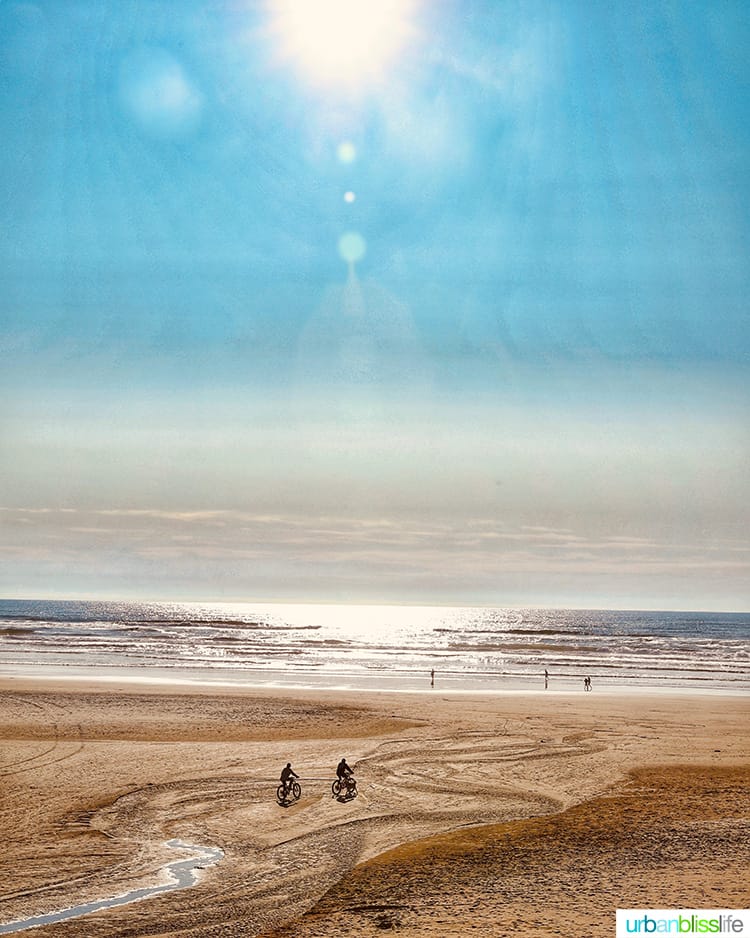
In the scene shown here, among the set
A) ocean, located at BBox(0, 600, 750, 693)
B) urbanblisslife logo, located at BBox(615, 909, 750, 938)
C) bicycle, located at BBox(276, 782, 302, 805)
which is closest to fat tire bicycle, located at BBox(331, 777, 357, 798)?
bicycle, located at BBox(276, 782, 302, 805)

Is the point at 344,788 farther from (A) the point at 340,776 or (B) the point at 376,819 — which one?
(B) the point at 376,819

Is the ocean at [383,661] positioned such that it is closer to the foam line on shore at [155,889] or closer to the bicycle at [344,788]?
the bicycle at [344,788]

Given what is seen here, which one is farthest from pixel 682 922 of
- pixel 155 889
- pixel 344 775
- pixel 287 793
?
pixel 287 793

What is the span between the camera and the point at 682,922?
12.4 m

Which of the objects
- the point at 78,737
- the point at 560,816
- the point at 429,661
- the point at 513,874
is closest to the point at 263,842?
the point at 513,874

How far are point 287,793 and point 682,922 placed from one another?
35.1 feet

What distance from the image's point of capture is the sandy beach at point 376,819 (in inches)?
526

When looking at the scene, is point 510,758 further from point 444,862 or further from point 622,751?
point 444,862

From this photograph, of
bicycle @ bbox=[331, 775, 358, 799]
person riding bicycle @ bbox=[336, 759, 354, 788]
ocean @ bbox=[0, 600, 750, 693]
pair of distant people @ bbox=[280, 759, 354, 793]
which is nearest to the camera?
pair of distant people @ bbox=[280, 759, 354, 793]

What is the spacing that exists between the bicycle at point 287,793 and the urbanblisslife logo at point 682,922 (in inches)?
382

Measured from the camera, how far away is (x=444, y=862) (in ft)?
51.3

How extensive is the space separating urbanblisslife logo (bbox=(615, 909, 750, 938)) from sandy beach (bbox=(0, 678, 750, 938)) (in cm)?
40

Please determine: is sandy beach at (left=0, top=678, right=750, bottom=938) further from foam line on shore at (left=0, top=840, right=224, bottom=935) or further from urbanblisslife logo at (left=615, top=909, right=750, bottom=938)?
urbanblisslife logo at (left=615, top=909, right=750, bottom=938)

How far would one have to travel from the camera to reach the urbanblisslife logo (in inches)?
478
